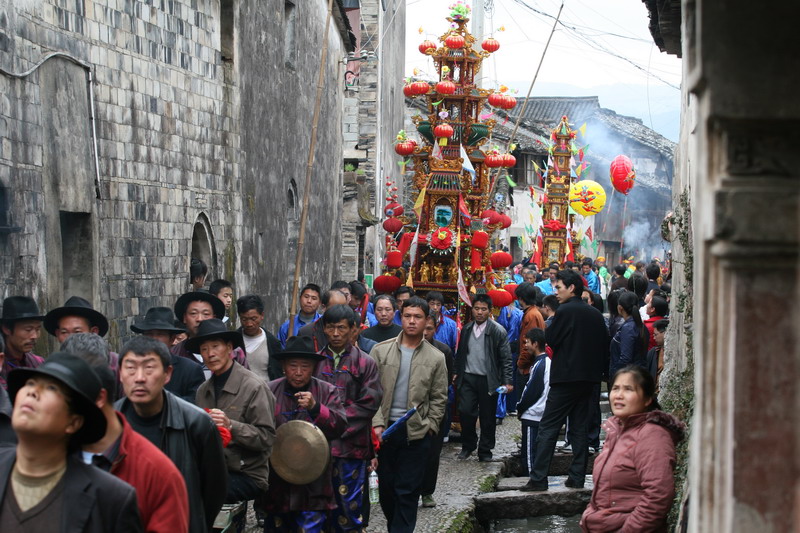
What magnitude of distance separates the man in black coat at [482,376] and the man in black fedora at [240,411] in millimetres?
5575

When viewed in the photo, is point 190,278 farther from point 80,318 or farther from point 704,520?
point 704,520

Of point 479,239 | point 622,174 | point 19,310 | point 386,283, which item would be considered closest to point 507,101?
point 479,239

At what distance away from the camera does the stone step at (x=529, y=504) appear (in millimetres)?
9852

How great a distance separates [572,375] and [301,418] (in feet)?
11.6

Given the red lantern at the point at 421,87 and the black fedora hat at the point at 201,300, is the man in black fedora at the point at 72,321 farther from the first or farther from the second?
the red lantern at the point at 421,87

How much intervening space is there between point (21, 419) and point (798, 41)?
2611 mm

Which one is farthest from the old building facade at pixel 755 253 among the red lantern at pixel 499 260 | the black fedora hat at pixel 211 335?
the red lantern at pixel 499 260

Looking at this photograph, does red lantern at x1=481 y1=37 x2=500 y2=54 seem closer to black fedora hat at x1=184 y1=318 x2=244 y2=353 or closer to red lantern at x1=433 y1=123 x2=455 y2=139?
red lantern at x1=433 y1=123 x2=455 y2=139

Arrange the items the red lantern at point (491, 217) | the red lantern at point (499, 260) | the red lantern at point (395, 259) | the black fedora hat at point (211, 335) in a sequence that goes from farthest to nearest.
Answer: the red lantern at point (491, 217) < the red lantern at point (499, 260) < the red lantern at point (395, 259) < the black fedora hat at point (211, 335)

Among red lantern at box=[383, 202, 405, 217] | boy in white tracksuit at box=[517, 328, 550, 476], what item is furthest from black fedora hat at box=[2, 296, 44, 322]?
red lantern at box=[383, 202, 405, 217]

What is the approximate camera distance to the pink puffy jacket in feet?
18.6

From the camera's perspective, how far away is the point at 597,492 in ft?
19.8

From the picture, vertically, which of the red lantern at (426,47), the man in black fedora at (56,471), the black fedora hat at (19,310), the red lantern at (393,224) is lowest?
the man in black fedora at (56,471)

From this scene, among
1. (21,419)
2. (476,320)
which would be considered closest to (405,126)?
(476,320)
